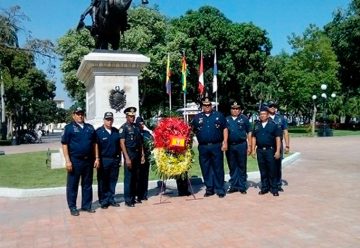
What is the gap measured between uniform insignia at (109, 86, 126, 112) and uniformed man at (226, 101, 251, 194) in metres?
3.86

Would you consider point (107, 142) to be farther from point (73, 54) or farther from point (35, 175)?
point (73, 54)

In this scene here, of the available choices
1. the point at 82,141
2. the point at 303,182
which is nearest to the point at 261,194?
the point at 303,182

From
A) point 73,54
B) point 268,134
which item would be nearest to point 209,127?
point 268,134

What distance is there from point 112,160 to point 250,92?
41.1 metres

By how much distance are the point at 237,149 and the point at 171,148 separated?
1.61 meters

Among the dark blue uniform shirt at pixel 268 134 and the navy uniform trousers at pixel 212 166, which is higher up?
the dark blue uniform shirt at pixel 268 134

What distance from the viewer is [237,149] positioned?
33.1 ft

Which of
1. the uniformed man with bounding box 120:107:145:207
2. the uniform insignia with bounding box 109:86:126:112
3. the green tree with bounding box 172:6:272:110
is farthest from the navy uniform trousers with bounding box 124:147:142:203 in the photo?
the green tree with bounding box 172:6:272:110

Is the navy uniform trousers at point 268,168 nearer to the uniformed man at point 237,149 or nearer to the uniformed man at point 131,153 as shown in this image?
the uniformed man at point 237,149

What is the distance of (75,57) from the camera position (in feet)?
124

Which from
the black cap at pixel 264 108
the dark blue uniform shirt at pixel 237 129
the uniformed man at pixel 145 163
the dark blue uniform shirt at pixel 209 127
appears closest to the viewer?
the uniformed man at pixel 145 163

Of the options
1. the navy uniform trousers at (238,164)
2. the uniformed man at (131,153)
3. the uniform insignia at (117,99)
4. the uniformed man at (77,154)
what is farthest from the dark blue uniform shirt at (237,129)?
the uniform insignia at (117,99)

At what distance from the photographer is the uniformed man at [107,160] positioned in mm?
8742

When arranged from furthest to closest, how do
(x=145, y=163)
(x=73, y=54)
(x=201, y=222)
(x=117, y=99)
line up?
(x=73, y=54) → (x=117, y=99) → (x=145, y=163) → (x=201, y=222)
